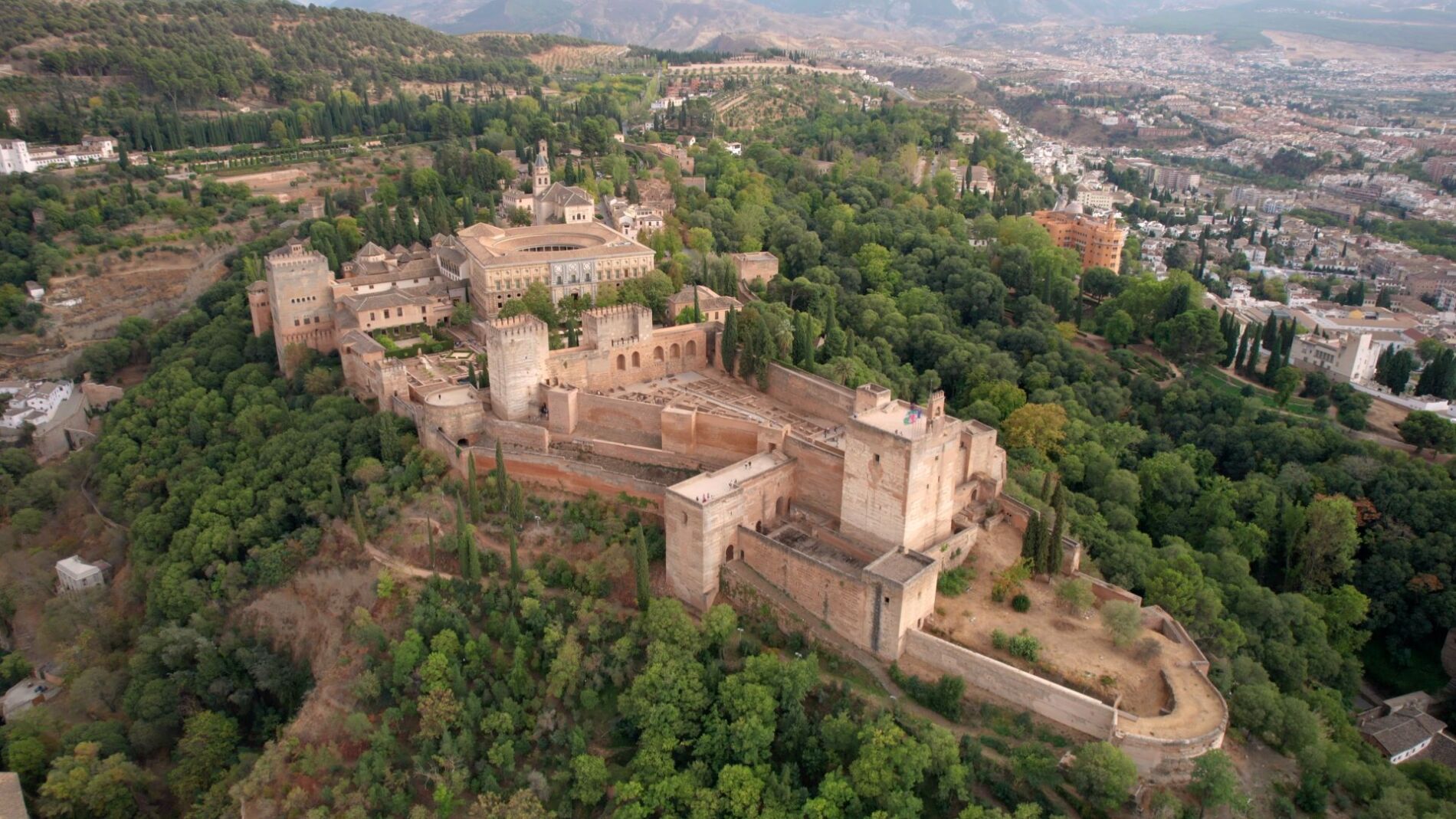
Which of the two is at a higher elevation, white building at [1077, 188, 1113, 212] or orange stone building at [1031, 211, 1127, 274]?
orange stone building at [1031, 211, 1127, 274]

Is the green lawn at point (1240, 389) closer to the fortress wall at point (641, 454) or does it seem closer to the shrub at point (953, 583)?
the shrub at point (953, 583)

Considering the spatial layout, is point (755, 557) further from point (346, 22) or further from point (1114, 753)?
point (346, 22)

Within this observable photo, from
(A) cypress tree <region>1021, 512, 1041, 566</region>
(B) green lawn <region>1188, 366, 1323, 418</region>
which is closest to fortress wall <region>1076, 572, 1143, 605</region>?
(A) cypress tree <region>1021, 512, 1041, 566</region>

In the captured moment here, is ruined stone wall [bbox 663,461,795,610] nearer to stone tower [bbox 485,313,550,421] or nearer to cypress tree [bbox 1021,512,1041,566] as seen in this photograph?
cypress tree [bbox 1021,512,1041,566]

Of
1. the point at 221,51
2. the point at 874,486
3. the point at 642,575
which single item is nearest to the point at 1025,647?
the point at 874,486

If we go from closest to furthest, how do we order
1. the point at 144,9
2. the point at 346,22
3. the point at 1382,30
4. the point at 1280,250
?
the point at 1280,250
the point at 144,9
the point at 346,22
the point at 1382,30

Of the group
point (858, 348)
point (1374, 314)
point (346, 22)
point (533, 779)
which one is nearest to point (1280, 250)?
point (1374, 314)

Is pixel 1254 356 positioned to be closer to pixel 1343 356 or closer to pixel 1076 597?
pixel 1343 356
